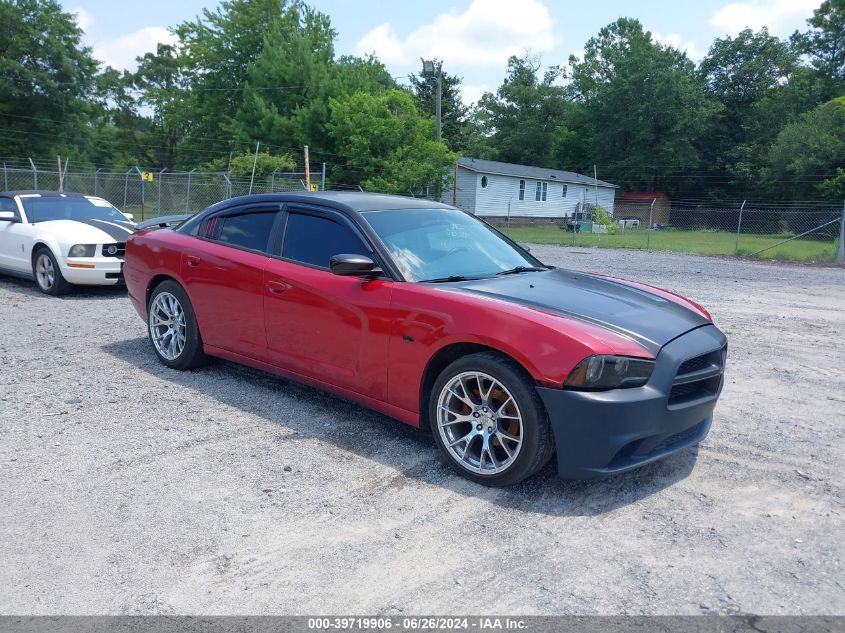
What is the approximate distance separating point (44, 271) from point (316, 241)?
21.9ft

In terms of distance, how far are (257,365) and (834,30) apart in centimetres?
6829

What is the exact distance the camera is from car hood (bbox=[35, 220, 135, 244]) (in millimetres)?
9273

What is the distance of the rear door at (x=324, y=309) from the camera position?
4176 mm

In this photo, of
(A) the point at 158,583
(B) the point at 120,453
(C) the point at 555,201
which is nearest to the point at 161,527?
(A) the point at 158,583

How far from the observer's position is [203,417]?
4.73 meters

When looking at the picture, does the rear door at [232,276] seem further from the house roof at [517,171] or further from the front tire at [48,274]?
the house roof at [517,171]

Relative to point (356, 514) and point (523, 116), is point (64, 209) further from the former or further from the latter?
point (523, 116)

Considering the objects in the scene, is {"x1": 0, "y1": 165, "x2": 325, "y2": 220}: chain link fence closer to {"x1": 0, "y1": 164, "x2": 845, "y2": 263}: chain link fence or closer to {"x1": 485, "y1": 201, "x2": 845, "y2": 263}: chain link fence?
{"x1": 0, "y1": 164, "x2": 845, "y2": 263}: chain link fence

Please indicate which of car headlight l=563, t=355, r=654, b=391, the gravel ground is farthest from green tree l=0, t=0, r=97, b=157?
car headlight l=563, t=355, r=654, b=391

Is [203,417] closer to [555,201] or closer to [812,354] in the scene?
[812,354]

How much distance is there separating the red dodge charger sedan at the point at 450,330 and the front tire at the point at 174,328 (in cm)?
2

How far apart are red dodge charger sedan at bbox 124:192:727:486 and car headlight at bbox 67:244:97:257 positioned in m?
4.14

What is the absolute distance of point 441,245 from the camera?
4.65m

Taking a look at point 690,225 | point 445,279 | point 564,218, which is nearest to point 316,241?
point 445,279
